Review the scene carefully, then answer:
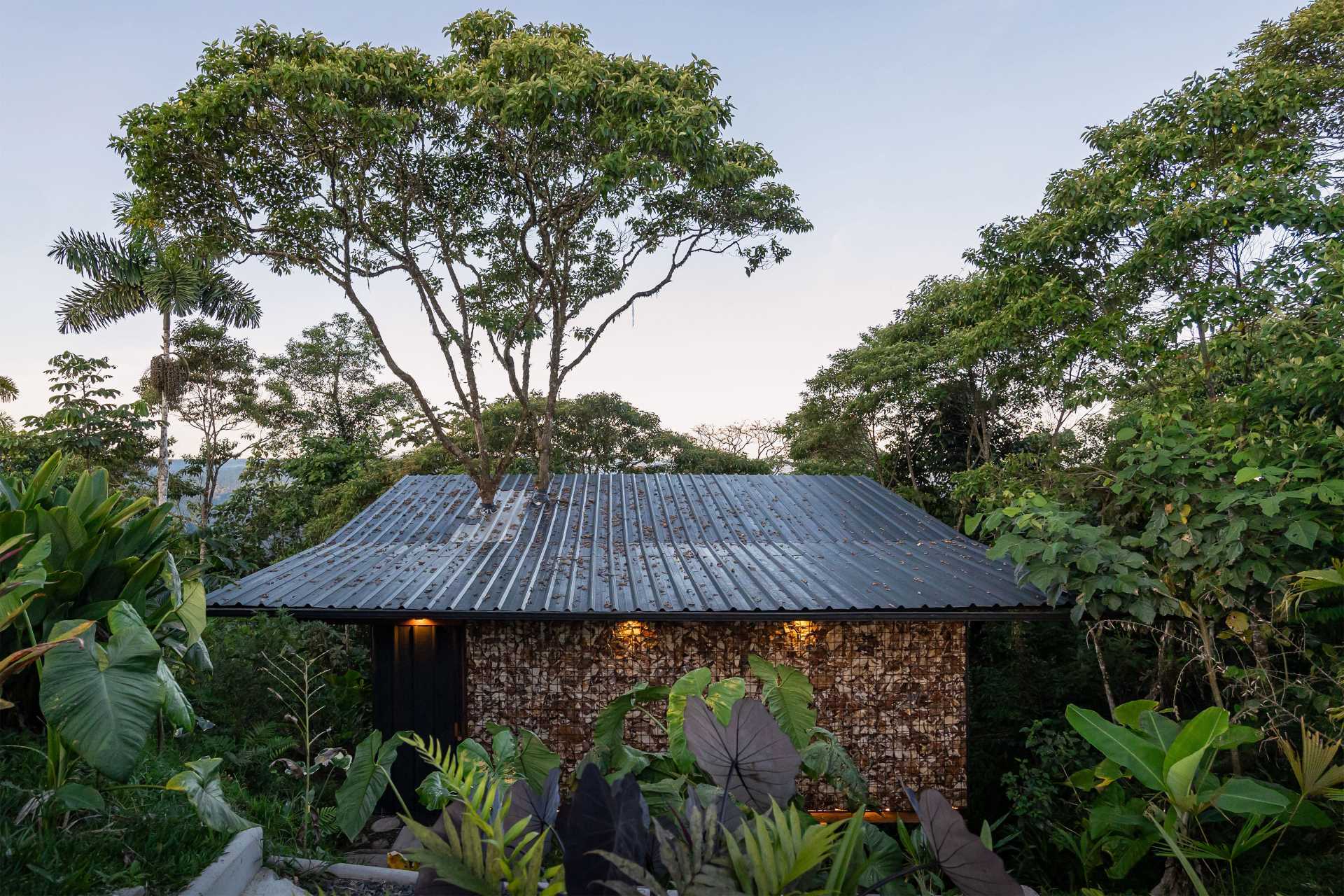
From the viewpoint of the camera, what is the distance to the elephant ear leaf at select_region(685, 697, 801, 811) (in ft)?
6.28

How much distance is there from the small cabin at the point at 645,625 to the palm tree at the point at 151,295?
941 cm

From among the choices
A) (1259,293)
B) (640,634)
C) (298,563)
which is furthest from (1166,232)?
(298,563)

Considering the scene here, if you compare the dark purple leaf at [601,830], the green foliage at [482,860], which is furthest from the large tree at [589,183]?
the green foliage at [482,860]

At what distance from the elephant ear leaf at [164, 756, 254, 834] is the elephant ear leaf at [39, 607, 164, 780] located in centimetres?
58

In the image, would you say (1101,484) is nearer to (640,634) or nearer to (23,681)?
(640,634)

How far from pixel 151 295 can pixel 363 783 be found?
15049 mm

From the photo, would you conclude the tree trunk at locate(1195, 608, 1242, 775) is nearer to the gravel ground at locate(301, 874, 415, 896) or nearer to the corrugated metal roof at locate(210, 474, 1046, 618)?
the corrugated metal roof at locate(210, 474, 1046, 618)

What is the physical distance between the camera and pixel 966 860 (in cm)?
172

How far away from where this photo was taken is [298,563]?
5.91 m

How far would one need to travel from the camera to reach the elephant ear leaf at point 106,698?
1909 mm

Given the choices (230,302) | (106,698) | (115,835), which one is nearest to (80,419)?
(230,302)

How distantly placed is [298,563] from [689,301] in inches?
369

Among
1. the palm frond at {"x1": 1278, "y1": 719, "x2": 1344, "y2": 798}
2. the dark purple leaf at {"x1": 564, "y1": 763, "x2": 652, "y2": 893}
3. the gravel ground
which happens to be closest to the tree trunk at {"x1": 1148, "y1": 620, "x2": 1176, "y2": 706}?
the palm frond at {"x1": 1278, "y1": 719, "x2": 1344, "y2": 798}

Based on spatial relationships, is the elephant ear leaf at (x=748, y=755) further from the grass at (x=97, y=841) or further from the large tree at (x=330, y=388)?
the large tree at (x=330, y=388)
